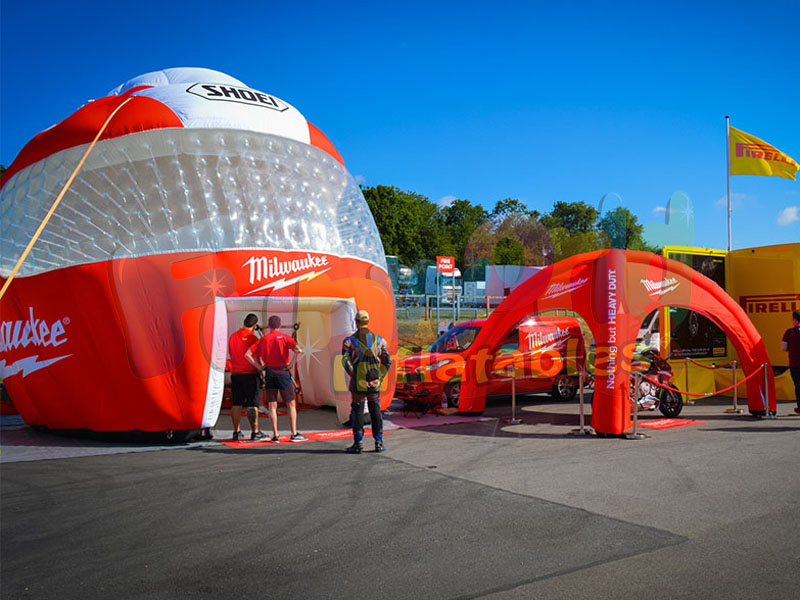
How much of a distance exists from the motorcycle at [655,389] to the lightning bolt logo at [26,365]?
900cm

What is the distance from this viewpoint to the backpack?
8312mm

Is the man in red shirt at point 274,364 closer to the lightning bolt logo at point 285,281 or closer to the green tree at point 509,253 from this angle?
the lightning bolt logo at point 285,281

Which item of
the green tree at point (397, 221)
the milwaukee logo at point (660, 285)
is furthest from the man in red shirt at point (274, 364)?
the green tree at point (397, 221)

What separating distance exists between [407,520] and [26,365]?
23.4 ft

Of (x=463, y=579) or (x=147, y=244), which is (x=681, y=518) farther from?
(x=147, y=244)

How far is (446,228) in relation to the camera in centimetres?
6681

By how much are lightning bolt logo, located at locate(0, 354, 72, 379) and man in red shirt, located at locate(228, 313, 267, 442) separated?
231 centimetres

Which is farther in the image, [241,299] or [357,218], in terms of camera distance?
[357,218]

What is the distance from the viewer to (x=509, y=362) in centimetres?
1263

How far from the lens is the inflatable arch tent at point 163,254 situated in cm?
898

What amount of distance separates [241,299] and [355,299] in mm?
1924

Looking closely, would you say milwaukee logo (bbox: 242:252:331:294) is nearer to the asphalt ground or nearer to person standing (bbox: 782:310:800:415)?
the asphalt ground

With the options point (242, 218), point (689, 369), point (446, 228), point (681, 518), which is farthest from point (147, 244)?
point (446, 228)

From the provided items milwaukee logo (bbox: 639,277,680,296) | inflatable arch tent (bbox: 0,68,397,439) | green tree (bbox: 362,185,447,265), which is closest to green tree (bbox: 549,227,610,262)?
green tree (bbox: 362,185,447,265)
